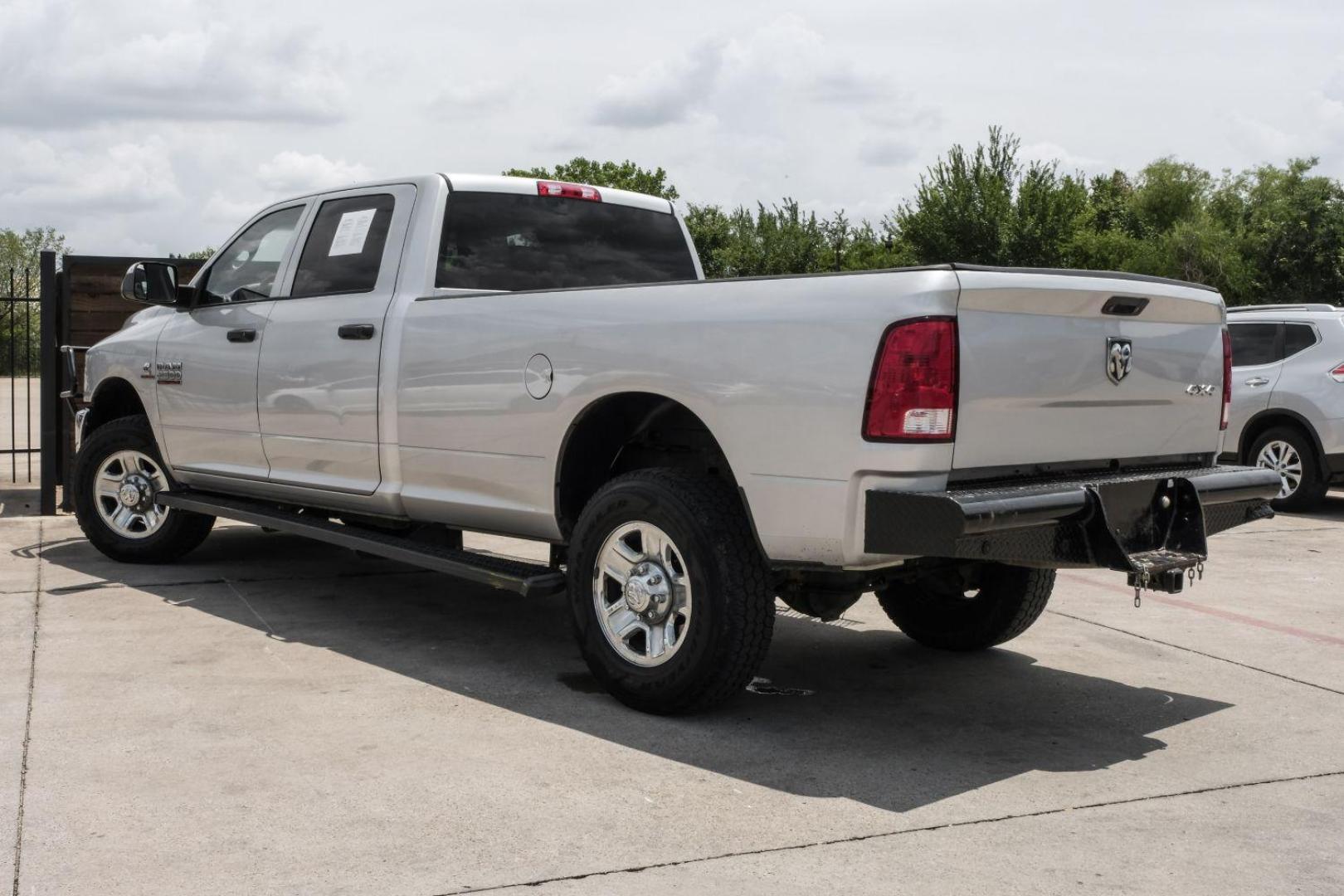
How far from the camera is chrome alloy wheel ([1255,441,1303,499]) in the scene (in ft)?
38.2

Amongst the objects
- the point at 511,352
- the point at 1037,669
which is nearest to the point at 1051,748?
the point at 1037,669

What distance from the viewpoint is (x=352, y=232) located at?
6.41 m

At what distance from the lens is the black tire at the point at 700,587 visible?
4520 millimetres

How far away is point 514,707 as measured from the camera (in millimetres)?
5000

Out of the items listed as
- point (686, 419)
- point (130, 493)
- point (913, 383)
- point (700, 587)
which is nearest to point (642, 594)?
point (700, 587)

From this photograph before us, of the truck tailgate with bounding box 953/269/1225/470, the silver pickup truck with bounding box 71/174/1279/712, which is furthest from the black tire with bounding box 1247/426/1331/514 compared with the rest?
the truck tailgate with bounding box 953/269/1225/470

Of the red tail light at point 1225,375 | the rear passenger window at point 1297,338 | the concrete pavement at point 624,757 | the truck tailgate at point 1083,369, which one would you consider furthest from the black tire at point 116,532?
the rear passenger window at point 1297,338

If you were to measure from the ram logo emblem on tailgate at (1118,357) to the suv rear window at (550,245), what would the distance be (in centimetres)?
246

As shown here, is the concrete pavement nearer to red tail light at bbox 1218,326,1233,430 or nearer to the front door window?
red tail light at bbox 1218,326,1233,430

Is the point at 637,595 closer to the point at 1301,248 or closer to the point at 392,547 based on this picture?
the point at 392,547

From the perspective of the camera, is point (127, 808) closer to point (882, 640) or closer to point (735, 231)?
point (882, 640)

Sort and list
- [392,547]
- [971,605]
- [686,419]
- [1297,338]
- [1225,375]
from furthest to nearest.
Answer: [1297,338], [971,605], [392,547], [1225,375], [686,419]

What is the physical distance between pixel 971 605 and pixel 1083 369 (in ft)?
5.50

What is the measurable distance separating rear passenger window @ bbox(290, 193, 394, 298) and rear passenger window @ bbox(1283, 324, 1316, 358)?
861 centimetres
